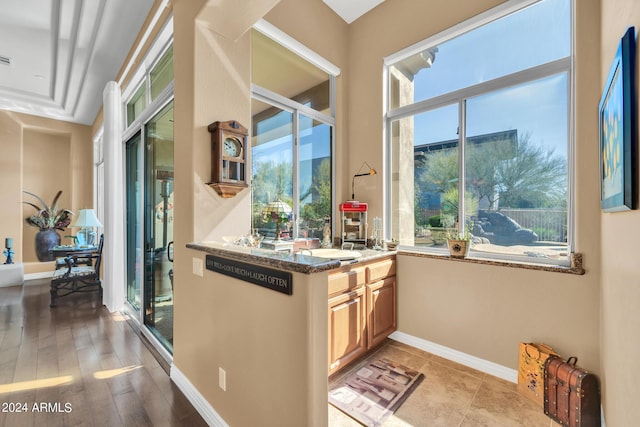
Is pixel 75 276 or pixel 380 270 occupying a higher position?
pixel 380 270

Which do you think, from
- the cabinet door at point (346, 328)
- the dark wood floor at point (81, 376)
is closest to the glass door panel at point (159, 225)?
the dark wood floor at point (81, 376)

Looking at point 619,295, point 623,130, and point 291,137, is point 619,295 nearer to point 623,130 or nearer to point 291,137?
point 623,130

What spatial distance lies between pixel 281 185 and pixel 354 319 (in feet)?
5.00

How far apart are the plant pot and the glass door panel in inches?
107

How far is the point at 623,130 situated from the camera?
1137 millimetres

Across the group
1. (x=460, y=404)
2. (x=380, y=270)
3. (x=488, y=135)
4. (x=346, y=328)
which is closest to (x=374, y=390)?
(x=346, y=328)

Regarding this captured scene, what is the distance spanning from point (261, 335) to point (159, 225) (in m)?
2.15

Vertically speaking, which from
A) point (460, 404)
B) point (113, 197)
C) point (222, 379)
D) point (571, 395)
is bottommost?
point (460, 404)

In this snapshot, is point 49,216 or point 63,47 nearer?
point 63,47

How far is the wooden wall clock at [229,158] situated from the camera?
203 centimetres

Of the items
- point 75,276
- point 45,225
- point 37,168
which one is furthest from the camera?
point 37,168

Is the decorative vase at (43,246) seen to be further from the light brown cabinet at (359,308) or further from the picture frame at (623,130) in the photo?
the picture frame at (623,130)

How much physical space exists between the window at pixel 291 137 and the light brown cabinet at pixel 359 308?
906mm

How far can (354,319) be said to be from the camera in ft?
7.98
